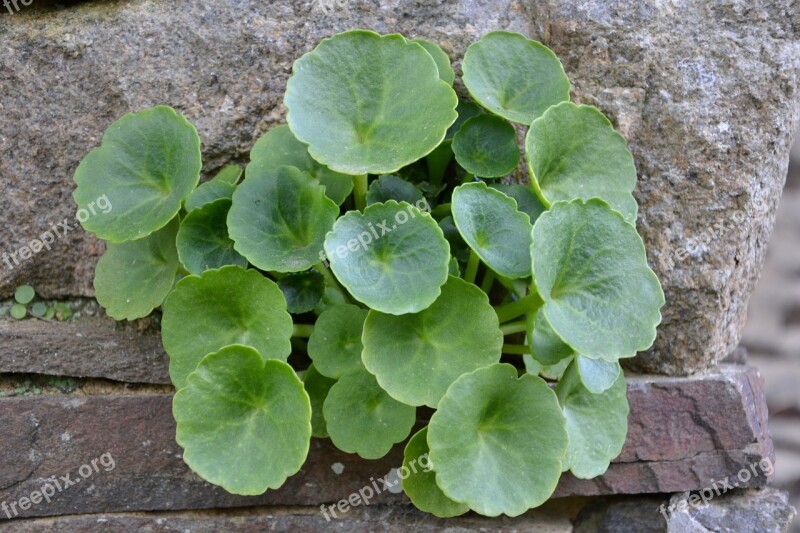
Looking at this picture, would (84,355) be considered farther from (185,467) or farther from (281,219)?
(281,219)

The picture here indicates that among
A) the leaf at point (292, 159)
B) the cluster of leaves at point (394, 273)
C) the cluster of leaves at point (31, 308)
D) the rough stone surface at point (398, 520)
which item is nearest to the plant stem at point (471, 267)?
the cluster of leaves at point (394, 273)

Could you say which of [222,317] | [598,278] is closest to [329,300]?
[222,317]

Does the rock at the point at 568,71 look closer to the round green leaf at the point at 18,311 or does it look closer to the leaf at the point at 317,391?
the round green leaf at the point at 18,311

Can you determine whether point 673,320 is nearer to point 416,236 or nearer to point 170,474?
point 416,236

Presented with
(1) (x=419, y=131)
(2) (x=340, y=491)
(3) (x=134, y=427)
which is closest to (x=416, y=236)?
(1) (x=419, y=131)

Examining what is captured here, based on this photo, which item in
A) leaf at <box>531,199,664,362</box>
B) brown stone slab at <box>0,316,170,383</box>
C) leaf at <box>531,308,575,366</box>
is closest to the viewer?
leaf at <box>531,199,664,362</box>

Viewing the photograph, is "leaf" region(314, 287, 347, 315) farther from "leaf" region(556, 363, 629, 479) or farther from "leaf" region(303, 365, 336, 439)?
"leaf" region(556, 363, 629, 479)

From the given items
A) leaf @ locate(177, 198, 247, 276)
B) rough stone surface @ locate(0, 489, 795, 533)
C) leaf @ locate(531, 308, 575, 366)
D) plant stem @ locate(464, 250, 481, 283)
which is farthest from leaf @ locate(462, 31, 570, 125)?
rough stone surface @ locate(0, 489, 795, 533)

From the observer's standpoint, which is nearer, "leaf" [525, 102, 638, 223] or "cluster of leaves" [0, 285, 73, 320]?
"leaf" [525, 102, 638, 223]
